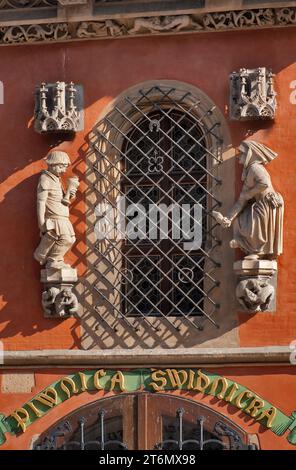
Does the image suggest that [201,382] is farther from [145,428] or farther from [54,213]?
[54,213]

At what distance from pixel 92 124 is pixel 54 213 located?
968 mm

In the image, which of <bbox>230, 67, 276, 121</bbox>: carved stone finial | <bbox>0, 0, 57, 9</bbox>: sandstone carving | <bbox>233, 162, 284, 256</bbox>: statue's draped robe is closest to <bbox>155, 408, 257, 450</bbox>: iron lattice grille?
<bbox>233, 162, 284, 256</bbox>: statue's draped robe

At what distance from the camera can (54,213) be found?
60.9ft

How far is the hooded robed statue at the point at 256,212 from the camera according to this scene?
18.1 meters

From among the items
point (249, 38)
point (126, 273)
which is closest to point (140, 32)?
point (249, 38)

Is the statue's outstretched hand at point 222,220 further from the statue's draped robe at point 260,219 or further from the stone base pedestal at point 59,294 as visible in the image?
the stone base pedestal at point 59,294

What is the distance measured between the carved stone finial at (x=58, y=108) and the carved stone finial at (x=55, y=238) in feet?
0.91

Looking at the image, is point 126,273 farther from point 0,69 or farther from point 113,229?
point 0,69

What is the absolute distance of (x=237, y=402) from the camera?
714 inches

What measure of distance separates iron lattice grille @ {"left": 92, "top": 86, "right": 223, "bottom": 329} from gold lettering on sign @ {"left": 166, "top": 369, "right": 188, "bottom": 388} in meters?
0.49

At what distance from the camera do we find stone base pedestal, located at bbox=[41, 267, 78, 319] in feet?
60.6

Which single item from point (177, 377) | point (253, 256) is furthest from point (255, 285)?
point (177, 377)

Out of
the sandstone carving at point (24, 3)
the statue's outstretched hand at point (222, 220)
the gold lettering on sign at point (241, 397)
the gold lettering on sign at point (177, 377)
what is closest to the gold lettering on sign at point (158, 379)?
the gold lettering on sign at point (177, 377)

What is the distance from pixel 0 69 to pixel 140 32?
145cm
